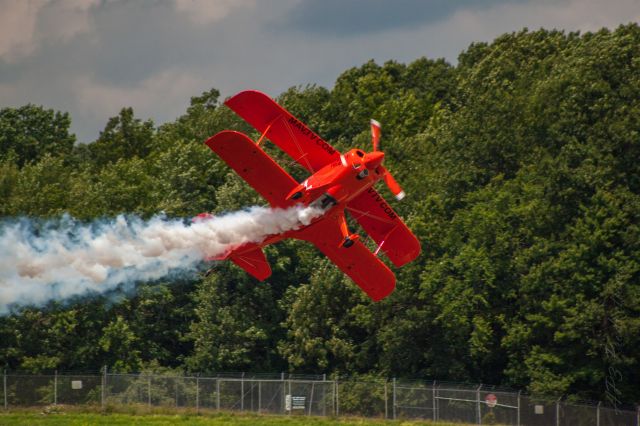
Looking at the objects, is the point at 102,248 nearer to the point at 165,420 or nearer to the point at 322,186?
the point at 322,186

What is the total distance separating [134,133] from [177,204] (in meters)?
30.7

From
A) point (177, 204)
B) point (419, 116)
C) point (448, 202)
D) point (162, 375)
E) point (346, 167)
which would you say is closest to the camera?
point (346, 167)

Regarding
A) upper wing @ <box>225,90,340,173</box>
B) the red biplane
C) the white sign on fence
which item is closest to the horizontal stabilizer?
the red biplane

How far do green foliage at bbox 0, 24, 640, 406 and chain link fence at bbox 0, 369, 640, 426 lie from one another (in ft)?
7.04

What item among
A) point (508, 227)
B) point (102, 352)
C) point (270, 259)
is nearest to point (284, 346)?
point (270, 259)

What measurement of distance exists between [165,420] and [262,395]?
421cm

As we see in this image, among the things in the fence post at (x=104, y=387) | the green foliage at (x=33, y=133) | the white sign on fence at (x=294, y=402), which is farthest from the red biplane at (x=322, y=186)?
the green foliage at (x=33, y=133)

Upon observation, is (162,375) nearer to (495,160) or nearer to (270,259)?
(270,259)

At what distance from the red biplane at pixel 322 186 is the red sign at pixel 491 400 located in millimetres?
8076

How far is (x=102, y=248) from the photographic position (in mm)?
37281

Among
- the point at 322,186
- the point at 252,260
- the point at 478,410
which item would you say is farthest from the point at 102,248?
the point at 478,410

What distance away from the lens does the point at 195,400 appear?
154 feet

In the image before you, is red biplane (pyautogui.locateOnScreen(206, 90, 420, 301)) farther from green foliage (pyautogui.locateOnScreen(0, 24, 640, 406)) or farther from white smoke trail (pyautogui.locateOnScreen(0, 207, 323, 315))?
green foliage (pyautogui.locateOnScreen(0, 24, 640, 406))

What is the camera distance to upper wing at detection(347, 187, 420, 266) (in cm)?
3659
